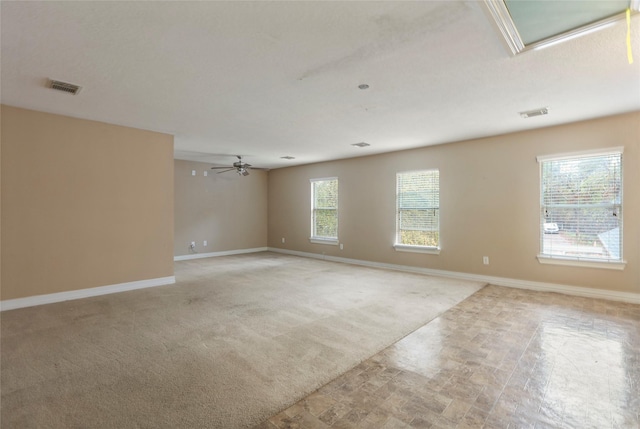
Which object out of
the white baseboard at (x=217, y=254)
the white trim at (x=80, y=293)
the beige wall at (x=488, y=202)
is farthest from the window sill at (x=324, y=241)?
the white trim at (x=80, y=293)

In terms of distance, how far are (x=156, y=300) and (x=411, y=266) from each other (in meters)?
4.54

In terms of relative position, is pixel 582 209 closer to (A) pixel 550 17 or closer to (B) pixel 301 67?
(A) pixel 550 17

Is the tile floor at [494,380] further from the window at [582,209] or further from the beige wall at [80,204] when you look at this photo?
the beige wall at [80,204]

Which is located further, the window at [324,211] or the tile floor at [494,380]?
the window at [324,211]

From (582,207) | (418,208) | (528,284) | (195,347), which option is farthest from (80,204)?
(582,207)

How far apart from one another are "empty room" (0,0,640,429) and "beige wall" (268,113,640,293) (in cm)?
3

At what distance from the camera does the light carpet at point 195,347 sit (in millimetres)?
1867

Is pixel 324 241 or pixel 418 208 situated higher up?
pixel 418 208

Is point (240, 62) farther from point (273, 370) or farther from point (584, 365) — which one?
point (584, 365)

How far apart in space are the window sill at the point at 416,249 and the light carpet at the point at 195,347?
0.93 metres

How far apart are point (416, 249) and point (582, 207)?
103 inches

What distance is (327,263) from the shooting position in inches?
278

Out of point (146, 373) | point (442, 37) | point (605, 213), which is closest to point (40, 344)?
point (146, 373)

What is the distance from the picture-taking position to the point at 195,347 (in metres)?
2.71
